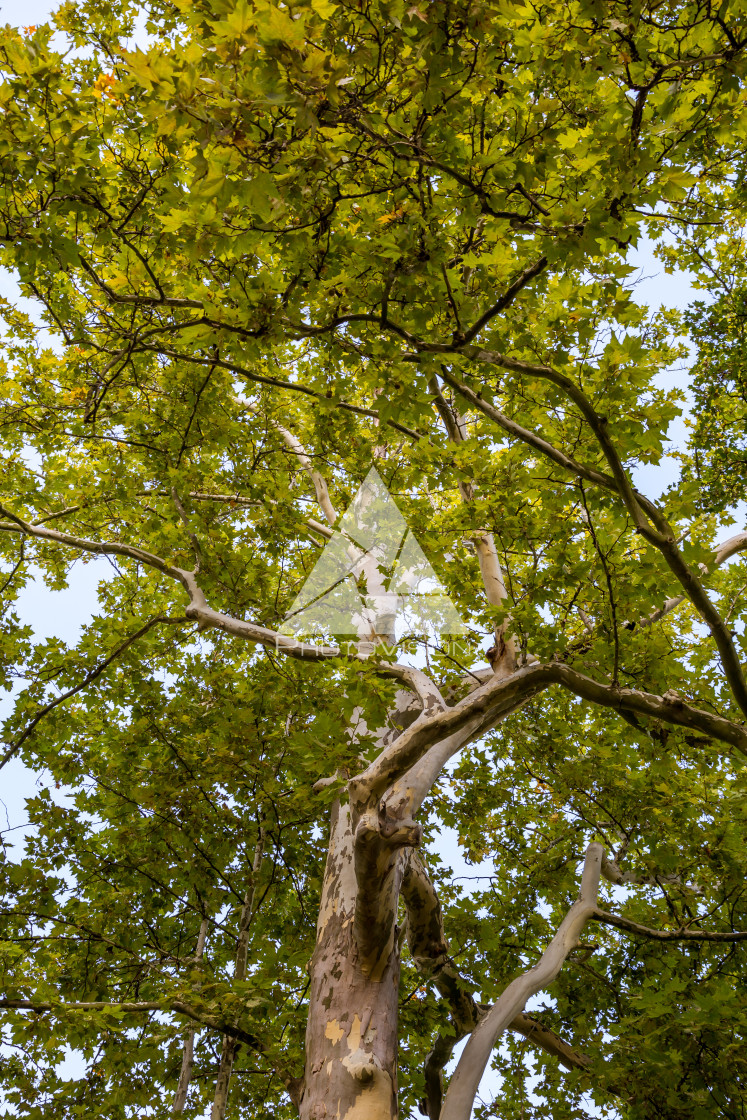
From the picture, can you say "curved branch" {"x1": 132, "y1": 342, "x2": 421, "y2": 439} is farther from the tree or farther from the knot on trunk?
the knot on trunk

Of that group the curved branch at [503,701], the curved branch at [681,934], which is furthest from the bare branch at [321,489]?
the curved branch at [681,934]

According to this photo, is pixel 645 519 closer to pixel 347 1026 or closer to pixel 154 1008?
pixel 347 1026

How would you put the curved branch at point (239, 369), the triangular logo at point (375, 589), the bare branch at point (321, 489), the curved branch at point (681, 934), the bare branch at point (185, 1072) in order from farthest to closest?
the bare branch at point (321, 489) → the triangular logo at point (375, 589) → the bare branch at point (185, 1072) → the curved branch at point (681, 934) → the curved branch at point (239, 369)

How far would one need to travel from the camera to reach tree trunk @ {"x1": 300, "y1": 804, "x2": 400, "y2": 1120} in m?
3.33

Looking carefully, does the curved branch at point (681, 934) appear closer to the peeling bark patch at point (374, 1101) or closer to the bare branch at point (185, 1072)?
the peeling bark patch at point (374, 1101)

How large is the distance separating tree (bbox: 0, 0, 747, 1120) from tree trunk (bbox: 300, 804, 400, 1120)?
0.07 feet

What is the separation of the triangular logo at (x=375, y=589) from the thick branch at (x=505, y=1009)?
8.13 ft

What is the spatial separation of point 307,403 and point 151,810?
14.6 feet

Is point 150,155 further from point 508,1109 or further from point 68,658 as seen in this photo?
point 508,1109

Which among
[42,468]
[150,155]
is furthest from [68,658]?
[150,155]

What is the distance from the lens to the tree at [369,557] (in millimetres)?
2961

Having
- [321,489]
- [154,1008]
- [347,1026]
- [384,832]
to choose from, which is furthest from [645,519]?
[321,489]

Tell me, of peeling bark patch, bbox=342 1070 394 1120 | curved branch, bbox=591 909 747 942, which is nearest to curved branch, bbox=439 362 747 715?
curved branch, bbox=591 909 747 942

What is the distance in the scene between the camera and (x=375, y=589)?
6.38 meters
